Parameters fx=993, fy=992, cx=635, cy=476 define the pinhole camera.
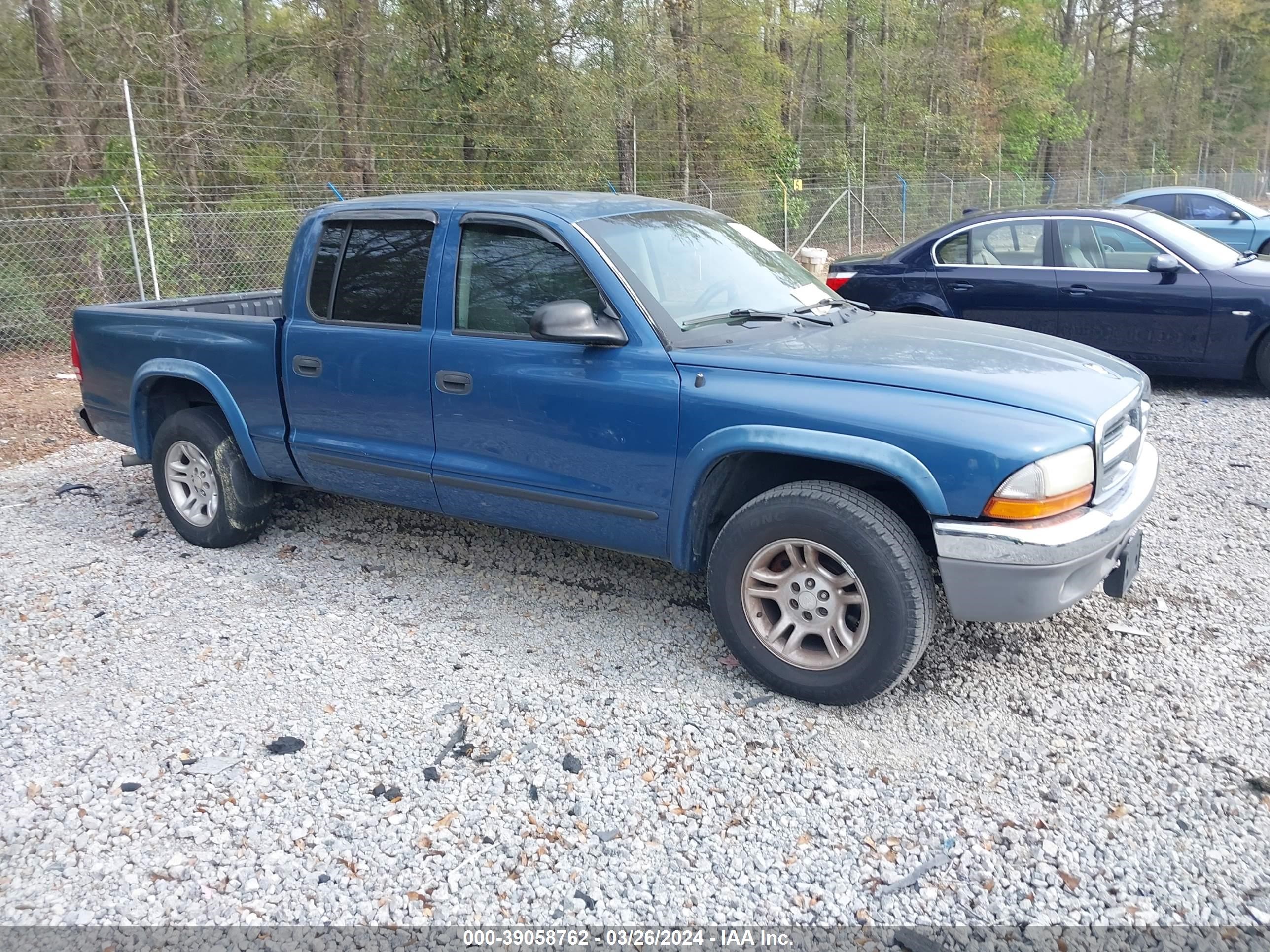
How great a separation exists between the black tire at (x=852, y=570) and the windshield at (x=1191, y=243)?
5.96m

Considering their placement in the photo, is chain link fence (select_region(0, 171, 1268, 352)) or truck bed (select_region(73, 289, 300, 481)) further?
chain link fence (select_region(0, 171, 1268, 352))

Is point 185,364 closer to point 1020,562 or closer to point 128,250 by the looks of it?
point 1020,562

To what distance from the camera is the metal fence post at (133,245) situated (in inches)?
427

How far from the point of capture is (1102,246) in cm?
824

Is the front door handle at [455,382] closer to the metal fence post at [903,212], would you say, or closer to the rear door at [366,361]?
the rear door at [366,361]

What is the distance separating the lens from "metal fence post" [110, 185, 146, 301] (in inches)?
427

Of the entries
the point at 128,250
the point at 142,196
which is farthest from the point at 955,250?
the point at 128,250

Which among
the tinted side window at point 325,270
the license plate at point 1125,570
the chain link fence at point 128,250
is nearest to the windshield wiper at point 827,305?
the license plate at point 1125,570

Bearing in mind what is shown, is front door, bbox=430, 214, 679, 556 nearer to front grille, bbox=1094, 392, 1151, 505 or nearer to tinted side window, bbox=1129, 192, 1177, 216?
front grille, bbox=1094, 392, 1151, 505

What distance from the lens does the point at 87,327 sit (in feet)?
18.7

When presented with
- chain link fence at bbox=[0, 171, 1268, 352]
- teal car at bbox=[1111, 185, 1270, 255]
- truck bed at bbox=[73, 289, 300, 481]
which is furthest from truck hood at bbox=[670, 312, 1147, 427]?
teal car at bbox=[1111, 185, 1270, 255]

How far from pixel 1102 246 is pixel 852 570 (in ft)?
20.2

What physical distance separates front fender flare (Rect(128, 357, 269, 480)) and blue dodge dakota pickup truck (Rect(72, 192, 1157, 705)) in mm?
19

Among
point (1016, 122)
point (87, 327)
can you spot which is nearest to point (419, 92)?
point (87, 327)
